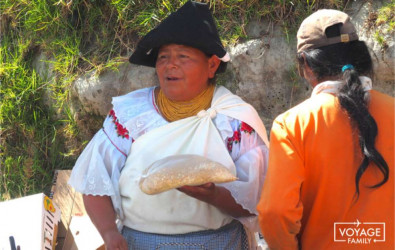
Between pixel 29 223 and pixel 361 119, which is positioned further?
pixel 29 223

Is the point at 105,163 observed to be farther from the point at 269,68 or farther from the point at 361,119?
the point at 269,68

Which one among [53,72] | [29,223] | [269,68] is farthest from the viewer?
[53,72]

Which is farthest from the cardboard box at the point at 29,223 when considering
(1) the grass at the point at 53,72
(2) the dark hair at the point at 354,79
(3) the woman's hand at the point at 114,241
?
(2) the dark hair at the point at 354,79

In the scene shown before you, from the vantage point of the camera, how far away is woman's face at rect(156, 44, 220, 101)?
249 centimetres

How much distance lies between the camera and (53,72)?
439 cm

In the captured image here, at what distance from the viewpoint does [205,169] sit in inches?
83.9

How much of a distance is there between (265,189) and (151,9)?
2.46 metres

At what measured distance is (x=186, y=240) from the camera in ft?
7.75

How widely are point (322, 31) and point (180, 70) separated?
715 millimetres

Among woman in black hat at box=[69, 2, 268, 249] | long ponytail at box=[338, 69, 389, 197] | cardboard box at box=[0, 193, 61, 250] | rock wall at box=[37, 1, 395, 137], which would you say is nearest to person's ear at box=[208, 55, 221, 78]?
woman in black hat at box=[69, 2, 268, 249]

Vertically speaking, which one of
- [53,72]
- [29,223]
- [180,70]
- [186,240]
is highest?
[53,72]

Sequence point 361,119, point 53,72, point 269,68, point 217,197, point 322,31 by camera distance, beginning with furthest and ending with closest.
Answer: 1. point 53,72
2. point 269,68
3. point 217,197
4. point 322,31
5. point 361,119

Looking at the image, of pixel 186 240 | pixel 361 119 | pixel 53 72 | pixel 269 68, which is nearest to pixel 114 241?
pixel 186 240

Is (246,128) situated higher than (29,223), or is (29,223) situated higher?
(246,128)
